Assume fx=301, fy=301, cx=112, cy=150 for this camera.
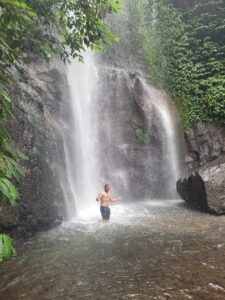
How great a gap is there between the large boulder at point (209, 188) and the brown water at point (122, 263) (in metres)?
1.05

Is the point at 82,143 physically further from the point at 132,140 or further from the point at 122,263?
the point at 122,263

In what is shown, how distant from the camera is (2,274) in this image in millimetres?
5012

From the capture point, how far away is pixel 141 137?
47.0 ft

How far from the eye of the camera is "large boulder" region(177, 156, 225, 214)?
940 cm

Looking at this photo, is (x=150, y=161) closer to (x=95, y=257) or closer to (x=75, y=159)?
(x=75, y=159)

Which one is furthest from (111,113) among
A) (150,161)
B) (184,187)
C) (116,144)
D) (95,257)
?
(95,257)

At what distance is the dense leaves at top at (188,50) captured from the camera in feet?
50.9

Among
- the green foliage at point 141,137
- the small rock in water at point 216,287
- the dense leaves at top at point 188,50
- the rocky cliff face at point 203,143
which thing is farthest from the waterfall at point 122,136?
the small rock in water at point 216,287

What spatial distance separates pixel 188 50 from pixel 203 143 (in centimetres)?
637

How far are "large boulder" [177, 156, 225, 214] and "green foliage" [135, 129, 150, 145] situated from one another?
12.8ft

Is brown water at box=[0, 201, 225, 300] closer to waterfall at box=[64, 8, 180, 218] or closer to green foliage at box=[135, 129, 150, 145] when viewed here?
waterfall at box=[64, 8, 180, 218]

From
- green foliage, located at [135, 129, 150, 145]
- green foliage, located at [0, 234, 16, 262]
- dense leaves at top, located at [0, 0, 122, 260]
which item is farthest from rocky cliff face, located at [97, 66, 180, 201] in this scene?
green foliage, located at [0, 234, 16, 262]

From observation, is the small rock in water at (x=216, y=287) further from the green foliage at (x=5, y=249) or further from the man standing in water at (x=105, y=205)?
the man standing in water at (x=105, y=205)

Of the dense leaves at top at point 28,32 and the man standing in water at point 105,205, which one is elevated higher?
the dense leaves at top at point 28,32
